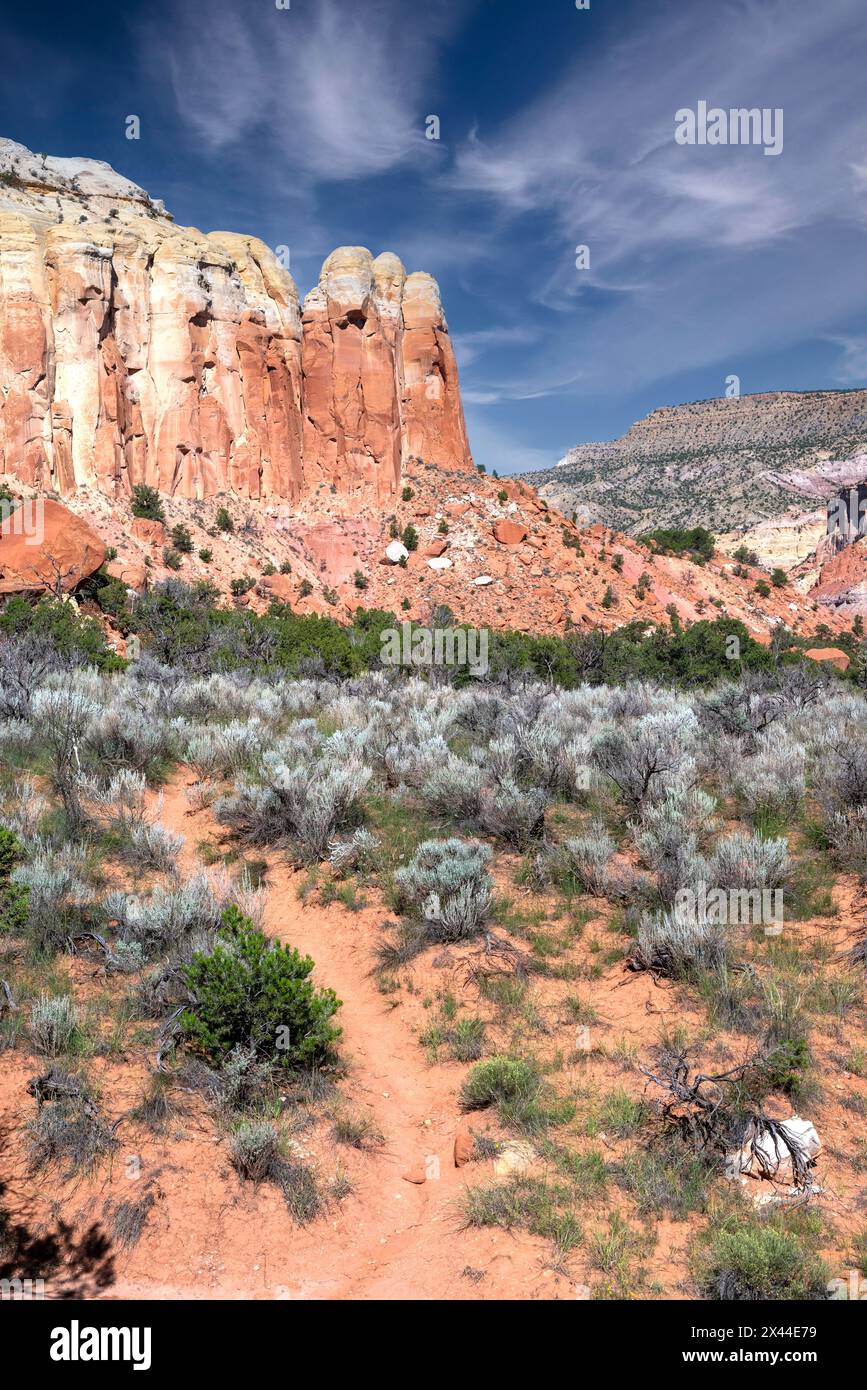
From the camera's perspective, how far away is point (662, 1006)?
4.83m

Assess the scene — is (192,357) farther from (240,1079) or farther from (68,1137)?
(68,1137)

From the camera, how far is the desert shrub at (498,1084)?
13.5 feet

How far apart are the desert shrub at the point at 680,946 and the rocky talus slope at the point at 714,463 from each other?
82979 mm

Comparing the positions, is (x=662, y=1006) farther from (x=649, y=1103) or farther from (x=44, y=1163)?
(x=44, y=1163)

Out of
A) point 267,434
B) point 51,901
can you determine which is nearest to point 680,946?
point 51,901

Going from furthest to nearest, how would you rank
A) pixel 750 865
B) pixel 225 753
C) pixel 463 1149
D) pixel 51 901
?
pixel 225 753 → pixel 750 865 → pixel 51 901 → pixel 463 1149

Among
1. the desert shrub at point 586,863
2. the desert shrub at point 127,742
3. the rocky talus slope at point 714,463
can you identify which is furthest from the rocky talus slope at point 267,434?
the rocky talus slope at point 714,463

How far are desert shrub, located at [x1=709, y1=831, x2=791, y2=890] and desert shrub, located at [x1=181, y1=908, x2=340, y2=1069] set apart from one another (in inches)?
134

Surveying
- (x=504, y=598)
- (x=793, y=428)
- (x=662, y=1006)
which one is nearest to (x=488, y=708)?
(x=662, y=1006)

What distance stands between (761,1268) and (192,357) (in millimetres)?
43317

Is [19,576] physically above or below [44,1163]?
above

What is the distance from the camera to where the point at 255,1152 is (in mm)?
3566

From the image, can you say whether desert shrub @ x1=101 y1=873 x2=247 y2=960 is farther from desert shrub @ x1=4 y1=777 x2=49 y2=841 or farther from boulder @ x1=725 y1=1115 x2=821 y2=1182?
boulder @ x1=725 y1=1115 x2=821 y2=1182
